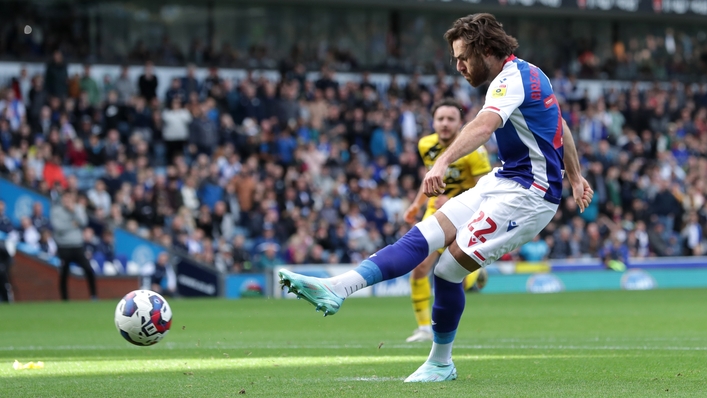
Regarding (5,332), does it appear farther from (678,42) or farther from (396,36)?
(678,42)

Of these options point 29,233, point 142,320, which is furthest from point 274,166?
point 142,320

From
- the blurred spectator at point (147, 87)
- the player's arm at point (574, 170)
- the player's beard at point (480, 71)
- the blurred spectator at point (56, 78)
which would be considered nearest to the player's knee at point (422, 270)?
the player's arm at point (574, 170)

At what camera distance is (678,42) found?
36000 millimetres

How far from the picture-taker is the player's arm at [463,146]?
6.07m

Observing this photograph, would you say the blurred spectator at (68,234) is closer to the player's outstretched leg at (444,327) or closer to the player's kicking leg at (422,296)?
the player's kicking leg at (422,296)

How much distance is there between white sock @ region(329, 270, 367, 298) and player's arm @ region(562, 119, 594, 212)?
1714 millimetres

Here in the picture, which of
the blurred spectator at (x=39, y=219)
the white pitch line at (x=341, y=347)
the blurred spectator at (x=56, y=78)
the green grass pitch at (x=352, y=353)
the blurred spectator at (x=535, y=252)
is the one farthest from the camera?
the blurred spectator at (x=535, y=252)

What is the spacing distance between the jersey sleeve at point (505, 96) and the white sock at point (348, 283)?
1.26 meters

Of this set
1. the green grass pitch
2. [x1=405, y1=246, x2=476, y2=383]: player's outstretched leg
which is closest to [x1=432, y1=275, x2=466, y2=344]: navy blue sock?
[x1=405, y1=246, x2=476, y2=383]: player's outstretched leg

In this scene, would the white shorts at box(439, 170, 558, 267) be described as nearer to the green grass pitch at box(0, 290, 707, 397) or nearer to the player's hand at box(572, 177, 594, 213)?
the player's hand at box(572, 177, 594, 213)

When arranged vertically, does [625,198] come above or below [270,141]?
below

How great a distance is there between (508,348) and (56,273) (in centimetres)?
1291

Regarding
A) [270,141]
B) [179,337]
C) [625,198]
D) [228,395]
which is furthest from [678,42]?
[228,395]

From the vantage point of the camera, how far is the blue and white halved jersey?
6.64 m
